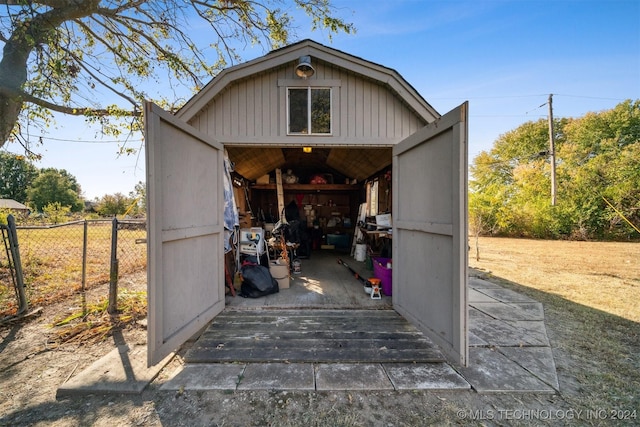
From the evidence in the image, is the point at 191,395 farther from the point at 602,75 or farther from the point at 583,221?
the point at 583,221

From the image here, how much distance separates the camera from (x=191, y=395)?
1.93 meters

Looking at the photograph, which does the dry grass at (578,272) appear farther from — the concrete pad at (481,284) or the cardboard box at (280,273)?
the cardboard box at (280,273)

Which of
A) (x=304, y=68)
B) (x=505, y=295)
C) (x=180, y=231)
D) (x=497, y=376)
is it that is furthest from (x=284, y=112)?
(x=505, y=295)

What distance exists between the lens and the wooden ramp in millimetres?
2396

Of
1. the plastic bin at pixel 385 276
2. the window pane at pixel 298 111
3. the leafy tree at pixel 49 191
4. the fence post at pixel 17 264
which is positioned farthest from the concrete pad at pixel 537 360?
the leafy tree at pixel 49 191

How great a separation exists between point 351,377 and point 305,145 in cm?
296

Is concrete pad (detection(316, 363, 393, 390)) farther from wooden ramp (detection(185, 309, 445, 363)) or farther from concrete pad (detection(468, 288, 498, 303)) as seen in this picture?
concrete pad (detection(468, 288, 498, 303))

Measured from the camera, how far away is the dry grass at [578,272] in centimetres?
406

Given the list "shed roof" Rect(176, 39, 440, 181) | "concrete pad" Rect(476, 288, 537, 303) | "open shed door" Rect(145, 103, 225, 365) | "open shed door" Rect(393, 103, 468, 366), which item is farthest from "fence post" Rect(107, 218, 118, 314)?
"concrete pad" Rect(476, 288, 537, 303)

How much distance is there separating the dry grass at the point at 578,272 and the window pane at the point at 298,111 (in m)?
5.18

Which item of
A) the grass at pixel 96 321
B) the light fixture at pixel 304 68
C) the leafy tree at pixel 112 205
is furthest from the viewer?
the leafy tree at pixel 112 205

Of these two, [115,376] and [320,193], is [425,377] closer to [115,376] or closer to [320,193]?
[115,376]

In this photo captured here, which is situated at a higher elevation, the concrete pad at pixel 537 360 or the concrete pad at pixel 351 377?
the concrete pad at pixel 351 377

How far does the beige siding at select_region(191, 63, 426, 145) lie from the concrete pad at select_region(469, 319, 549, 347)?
8.95 feet
